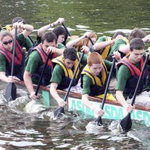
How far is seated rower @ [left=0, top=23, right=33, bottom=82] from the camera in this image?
991 centimetres

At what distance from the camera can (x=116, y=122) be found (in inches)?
323

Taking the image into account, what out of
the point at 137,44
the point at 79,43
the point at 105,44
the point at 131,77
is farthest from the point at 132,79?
the point at 79,43

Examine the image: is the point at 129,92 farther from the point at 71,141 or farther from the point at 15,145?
the point at 15,145

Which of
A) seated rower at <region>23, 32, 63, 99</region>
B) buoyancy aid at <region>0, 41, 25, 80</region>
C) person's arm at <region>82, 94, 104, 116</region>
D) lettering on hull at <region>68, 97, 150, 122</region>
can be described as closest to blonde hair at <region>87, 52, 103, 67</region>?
person's arm at <region>82, 94, 104, 116</region>

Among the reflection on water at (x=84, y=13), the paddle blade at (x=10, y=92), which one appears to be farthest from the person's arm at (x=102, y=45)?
the reflection on water at (x=84, y=13)

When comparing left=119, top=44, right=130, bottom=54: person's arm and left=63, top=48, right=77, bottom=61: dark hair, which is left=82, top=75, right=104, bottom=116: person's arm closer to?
left=63, top=48, right=77, bottom=61: dark hair

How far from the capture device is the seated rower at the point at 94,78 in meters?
8.10

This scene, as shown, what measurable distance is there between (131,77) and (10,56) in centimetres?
306

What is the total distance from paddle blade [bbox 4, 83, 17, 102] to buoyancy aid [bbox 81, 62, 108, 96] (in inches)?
71.3

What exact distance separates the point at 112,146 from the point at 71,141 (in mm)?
673

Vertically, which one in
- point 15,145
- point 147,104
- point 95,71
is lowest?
point 15,145

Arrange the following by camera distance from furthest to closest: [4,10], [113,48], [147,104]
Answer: [4,10] < [113,48] < [147,104]

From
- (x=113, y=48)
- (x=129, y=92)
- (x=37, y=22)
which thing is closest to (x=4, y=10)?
(x=37, y=22)

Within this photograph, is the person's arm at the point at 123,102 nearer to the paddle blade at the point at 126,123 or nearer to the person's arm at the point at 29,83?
the paddle blade at the point at 126,123
